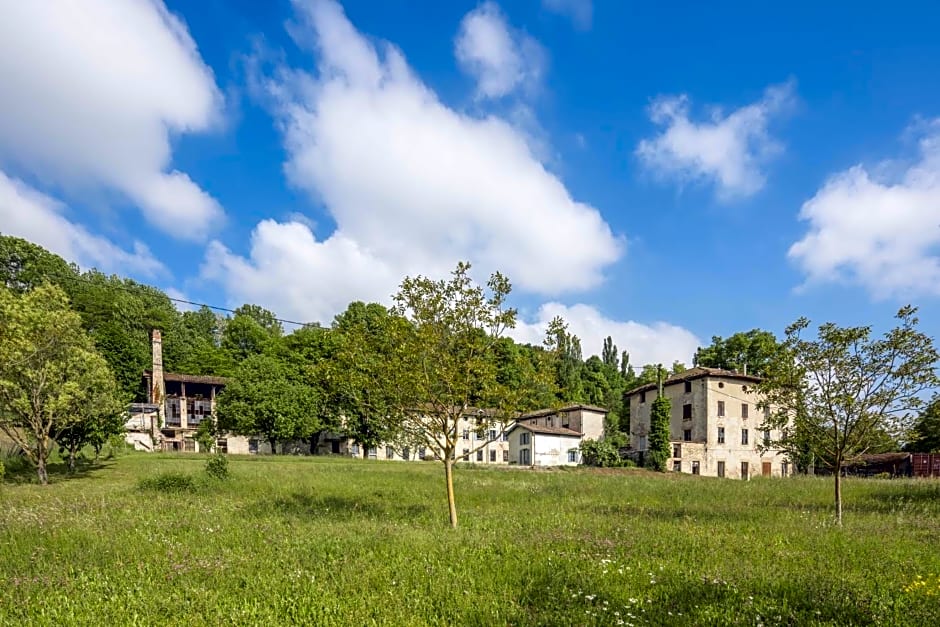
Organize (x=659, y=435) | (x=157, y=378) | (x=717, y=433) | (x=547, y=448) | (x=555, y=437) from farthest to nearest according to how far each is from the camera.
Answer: (x=157, y=378) → (x=555, y=437) → (x=547, y=448) → (x=717, y=433) → (x=659, y=435)

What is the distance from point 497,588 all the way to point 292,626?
3.33 m

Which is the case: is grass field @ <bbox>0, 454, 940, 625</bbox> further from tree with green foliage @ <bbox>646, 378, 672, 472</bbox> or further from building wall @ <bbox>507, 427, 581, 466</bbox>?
building wall @ <bbox>507, 427, 581, 466</bbox>

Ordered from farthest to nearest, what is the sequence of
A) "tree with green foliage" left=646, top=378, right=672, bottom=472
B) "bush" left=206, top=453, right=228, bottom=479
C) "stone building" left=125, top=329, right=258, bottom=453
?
"stone building" left=125, top=329, right=258, bottom=453, "tree with green foliage" left=646, top=378, right=672, bottom=472, "bush" left=206, top=453, right=228, bottom=479

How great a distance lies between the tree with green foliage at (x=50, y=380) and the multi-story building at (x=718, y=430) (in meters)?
52.7

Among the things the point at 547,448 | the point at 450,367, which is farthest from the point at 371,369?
the point at 547,448

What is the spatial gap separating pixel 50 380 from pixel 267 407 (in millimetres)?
32210

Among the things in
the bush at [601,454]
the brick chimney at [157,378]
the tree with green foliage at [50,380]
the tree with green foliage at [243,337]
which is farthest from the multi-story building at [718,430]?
the tree with green foliage at [243,337]

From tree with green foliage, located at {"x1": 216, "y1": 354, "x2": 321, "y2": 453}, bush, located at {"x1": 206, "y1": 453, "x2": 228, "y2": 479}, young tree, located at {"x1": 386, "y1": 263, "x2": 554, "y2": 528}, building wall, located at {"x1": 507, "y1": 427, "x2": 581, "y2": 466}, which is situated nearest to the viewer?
young tree, located at {"x1": 386, "y1": 263, "x2": 554, "y2": 528}

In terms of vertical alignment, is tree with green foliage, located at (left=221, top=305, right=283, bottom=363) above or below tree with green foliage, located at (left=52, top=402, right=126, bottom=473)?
above

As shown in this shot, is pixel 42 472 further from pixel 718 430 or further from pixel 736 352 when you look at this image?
pixel 736 352

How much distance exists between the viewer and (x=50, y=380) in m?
25.7

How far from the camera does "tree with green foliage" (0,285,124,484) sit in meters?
24.6

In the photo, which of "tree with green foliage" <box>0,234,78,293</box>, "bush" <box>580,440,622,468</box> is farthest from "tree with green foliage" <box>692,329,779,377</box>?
"tree with green foliage" <box>0,234,78,293</box>

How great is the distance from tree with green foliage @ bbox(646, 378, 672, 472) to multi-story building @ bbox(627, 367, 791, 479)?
129 centimetres
